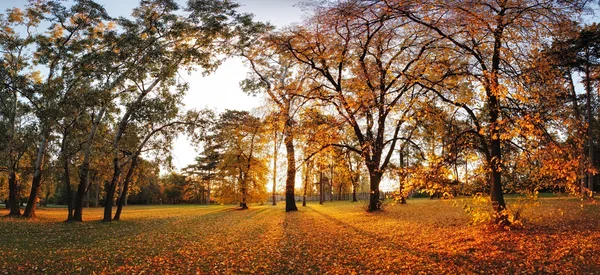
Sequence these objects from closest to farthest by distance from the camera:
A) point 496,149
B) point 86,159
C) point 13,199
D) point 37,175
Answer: point 496,149 → point 86,159 → point 37,175 → point 13,199

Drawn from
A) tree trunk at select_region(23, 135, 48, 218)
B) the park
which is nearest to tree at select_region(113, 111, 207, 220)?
the park

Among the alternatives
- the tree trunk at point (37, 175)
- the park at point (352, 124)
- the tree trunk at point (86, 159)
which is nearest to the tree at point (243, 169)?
the park at point (352, 124)

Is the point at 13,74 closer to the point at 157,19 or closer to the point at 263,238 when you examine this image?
the point at 157,19

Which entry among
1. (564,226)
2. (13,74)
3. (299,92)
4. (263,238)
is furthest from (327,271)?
(13,74)

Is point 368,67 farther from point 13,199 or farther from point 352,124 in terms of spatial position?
point 13,199

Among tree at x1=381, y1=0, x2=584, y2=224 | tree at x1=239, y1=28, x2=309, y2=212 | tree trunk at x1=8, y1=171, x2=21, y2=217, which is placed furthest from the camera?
tree trunk at x1=8, y1=171, x2=21, y2=217

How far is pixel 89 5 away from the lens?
21203mm

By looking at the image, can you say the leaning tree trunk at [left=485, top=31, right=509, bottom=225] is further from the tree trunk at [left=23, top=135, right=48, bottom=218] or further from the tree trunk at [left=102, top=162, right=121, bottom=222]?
the tree trunk at [left=23, top=135, right=48, bottom=218]

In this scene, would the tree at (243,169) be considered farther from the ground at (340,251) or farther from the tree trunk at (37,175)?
the ground at (340,251)

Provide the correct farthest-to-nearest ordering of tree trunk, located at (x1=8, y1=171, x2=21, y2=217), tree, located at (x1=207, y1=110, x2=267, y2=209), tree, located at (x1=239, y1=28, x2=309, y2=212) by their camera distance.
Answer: tree, located at (x1=207, y1=110, x2=267, y2=209) < tree trunk, located at (x1=8, y1=171, x2=21, y2=217) < tree, located at (x1=239, y1=28, x2=309, y2=212)

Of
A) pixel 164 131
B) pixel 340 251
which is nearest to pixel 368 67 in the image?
pixel 340 251

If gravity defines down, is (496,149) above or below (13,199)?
above

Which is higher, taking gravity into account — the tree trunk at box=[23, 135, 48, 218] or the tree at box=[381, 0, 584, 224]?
the tree at box=[381, 0, 584, 224]

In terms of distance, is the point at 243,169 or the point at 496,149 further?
the point at 243,169
